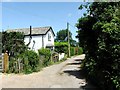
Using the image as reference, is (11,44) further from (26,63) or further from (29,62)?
(26,63)

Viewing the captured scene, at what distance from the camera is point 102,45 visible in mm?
14070

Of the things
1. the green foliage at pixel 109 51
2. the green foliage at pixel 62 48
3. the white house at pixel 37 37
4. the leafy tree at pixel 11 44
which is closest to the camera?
the green foliage at pixel 109 51

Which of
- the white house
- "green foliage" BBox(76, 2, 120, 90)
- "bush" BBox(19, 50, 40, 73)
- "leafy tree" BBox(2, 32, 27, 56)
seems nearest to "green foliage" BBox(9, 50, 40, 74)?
"bush" BBox(19, 50, 40, 73)

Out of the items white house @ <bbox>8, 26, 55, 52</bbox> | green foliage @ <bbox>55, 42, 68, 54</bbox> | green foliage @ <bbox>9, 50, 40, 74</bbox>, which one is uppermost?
white house @ <bbox>8, 26, 55, 52</bbox>

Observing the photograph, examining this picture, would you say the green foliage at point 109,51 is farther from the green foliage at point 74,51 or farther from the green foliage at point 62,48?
the green foliage at point 74,51

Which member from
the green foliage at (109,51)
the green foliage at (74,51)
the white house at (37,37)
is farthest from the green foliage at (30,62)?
the green foliage at (74,51)

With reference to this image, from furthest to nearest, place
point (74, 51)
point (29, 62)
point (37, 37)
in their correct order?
point (74, 51), point (37, 37), point (29, 62)

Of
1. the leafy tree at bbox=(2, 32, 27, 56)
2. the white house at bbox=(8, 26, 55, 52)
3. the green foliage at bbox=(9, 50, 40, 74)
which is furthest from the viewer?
the white house at bbox=(8, 26, 55, 52)

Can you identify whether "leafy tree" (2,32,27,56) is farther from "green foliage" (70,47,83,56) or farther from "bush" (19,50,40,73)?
"green foliage" (70,47,83,56)

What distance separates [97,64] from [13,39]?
47.8ft

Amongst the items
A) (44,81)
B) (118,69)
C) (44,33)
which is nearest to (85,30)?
(44,81)

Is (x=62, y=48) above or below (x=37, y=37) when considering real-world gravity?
below

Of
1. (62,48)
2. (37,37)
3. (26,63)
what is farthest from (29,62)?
(62,48)

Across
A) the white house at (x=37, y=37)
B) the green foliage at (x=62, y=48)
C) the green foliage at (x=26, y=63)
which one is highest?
the white house at (x=37, y=37)
